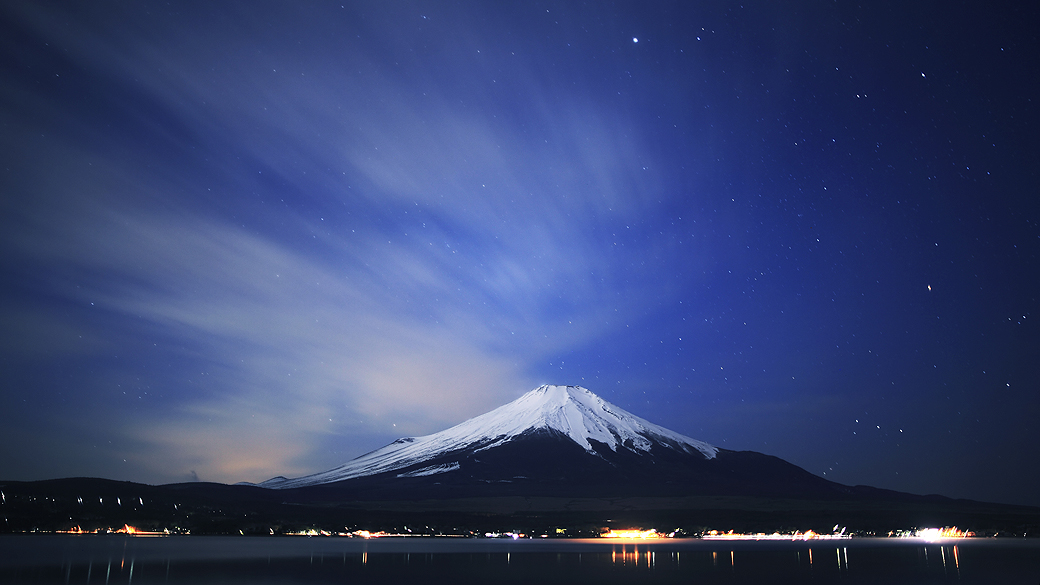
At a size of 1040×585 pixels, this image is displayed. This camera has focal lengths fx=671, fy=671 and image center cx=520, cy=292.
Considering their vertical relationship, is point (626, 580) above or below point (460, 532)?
above

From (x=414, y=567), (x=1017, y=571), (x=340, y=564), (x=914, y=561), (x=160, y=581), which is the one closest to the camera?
(x=160, y=581)

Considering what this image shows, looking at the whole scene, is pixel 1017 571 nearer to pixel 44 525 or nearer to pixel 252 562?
pixel 252 562

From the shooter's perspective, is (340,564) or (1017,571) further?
(340,564)

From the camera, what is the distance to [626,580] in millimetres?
47281

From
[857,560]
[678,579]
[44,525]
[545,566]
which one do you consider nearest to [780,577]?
[678,579]

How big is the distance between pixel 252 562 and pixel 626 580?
40.7m

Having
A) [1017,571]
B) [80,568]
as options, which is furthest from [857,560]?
[80,568]

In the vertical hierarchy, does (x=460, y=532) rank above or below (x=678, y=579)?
below

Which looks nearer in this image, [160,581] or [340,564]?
[160,581]

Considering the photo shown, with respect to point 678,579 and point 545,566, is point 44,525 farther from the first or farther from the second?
point 678,579

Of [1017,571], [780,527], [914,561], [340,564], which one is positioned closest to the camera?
[1017,571]

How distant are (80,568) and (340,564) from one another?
72.4 feet

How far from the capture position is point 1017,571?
188 ft

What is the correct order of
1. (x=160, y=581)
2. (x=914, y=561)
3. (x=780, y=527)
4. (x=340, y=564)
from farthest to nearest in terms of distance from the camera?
(x=780, y=527) → (x=914, y=561) → (x=340, y=564) → (x=160, y=581)
